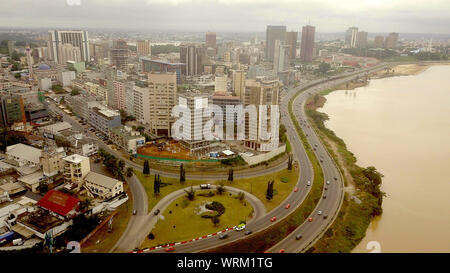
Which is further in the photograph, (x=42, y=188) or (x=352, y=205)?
(x=352, y=205)

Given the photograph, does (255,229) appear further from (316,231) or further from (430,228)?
(430,228)

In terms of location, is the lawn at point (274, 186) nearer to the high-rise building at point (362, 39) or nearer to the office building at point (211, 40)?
the office building at point (211, 40)

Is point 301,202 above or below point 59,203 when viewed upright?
below

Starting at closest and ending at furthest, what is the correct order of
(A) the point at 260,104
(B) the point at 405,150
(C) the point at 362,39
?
(A) the point at 260,104
(B) the point at 405,150
(C) the point at 362,39

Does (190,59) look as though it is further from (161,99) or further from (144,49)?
(161,99)

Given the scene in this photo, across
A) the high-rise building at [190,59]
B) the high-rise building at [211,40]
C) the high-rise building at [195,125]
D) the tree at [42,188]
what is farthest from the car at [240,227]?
the high-rise building at [211,40]

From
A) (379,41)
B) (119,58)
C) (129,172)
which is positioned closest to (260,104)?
(129,172)
